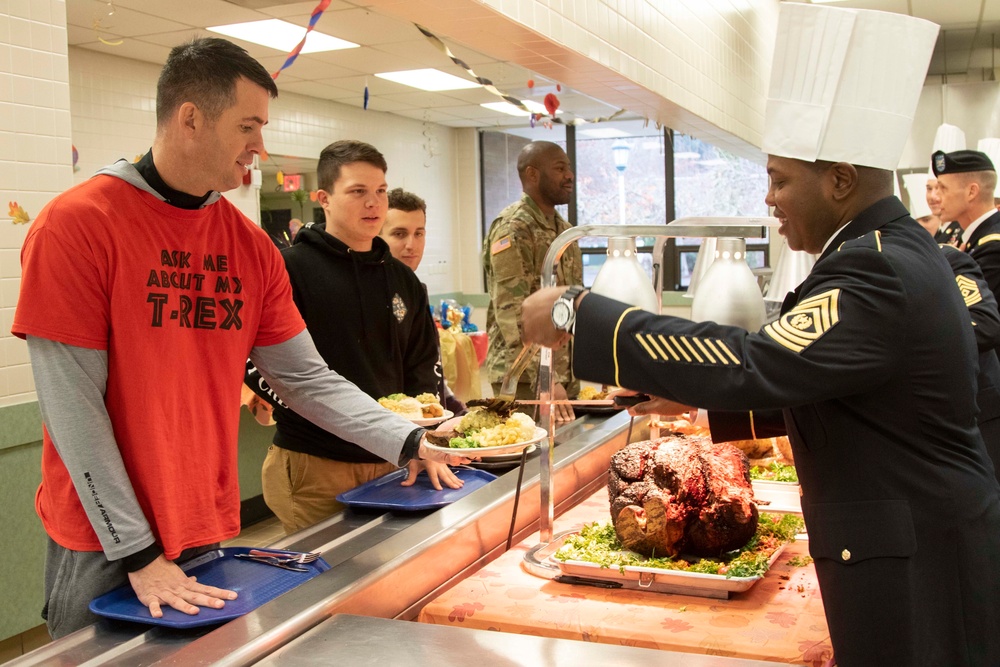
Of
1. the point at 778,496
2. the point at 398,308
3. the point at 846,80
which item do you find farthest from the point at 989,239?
the point at 846,80

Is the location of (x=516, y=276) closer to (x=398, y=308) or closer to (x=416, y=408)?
(x=398, y=308)

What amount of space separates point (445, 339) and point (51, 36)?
353cm

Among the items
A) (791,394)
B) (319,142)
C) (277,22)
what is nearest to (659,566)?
(791,394)

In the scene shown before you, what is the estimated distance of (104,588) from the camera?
166 cm

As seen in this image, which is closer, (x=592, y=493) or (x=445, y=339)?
(x=592, y=493)

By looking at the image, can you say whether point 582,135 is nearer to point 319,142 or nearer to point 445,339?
point 319,142

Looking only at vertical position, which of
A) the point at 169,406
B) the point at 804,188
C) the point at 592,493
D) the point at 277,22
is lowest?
the point at 592,493

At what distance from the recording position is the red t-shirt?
5.22 ft

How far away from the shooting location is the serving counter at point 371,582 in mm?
1411

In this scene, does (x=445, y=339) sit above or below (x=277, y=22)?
below

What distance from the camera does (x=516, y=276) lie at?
13.9ft

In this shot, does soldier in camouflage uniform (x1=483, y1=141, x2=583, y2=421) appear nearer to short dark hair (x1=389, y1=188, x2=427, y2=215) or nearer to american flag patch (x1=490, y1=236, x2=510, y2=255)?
american flag patch (x1=490, y1=236, x2=510, y2=255)

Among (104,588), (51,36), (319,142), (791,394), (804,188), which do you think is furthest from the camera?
(319,142)

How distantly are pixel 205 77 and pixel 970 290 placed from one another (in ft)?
7.95
